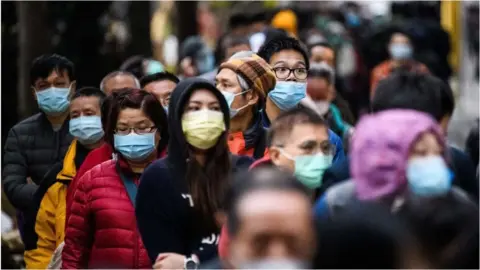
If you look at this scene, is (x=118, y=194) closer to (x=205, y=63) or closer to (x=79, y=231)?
(x=79, y=231)

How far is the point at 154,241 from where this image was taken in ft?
27.6

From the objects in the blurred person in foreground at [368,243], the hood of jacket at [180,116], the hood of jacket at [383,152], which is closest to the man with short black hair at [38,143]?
the hood of jacket at [180,116]

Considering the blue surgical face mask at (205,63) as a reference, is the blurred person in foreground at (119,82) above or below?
above

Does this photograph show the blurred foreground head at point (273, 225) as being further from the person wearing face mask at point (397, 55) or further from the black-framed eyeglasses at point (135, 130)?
the person wearing face mask at point (397, 55)

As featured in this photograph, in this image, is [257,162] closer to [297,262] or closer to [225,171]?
[225,171]

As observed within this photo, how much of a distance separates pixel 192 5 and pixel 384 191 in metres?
20.5

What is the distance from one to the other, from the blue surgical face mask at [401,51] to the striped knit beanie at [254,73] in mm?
8726

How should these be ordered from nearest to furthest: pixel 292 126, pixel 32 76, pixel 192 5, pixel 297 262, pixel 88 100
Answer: pixel 297 262
pixel 292 126
pixel 88 100
pixel 32 76
pixel 192 5

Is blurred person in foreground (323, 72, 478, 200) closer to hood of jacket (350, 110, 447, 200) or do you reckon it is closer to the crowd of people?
the crowd of people

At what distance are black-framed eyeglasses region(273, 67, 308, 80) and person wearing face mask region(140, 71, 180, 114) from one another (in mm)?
992

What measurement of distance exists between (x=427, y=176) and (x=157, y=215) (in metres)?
1.70

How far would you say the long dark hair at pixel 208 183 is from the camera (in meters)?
8.25

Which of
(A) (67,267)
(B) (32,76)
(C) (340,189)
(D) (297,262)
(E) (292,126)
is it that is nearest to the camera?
(D) (297,262)

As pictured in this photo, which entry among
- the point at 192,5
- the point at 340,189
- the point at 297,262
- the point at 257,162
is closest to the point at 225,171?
the point at 257,162
